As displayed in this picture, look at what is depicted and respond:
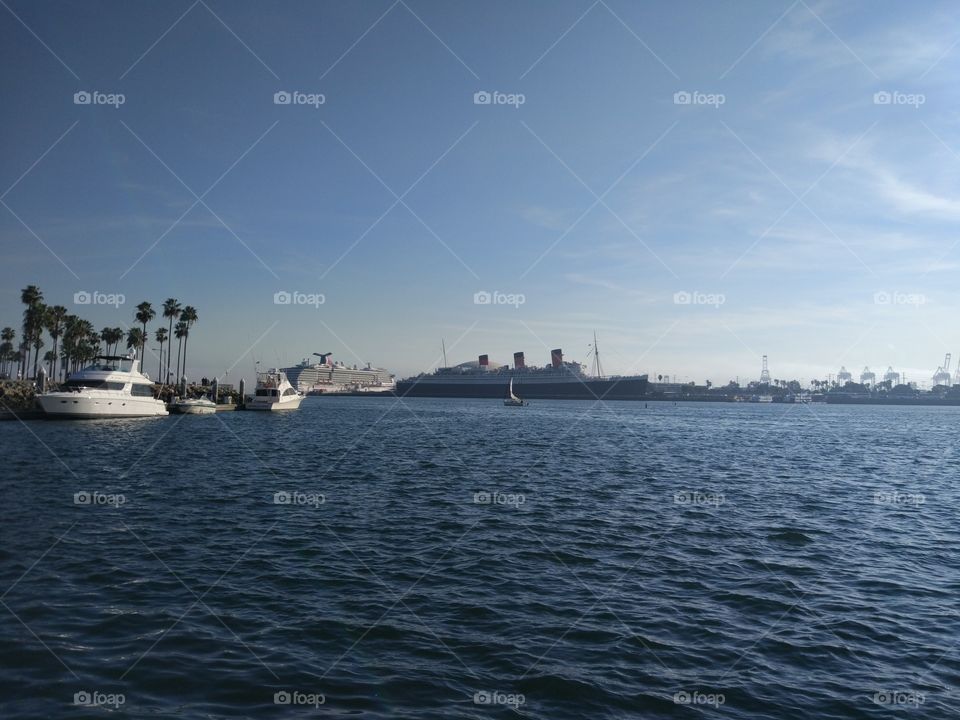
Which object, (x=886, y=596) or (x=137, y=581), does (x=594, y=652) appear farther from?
(x=137, y=581)

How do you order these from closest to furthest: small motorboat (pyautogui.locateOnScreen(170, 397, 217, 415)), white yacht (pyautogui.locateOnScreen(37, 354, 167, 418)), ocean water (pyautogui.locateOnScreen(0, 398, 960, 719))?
ocean water (pyautogui.locateOnScreen(0, 398, 960, 719)) < white yacht (pyautogui.locateOnScreen(37, 354, 167, 418)) < small motorboat (pyautogui.locateOnScreen(170, 397, 217, 415))

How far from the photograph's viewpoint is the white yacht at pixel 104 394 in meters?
49.7

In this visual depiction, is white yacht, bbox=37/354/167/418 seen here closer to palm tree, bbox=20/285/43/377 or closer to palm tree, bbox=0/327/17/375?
palm tree, bbox=20/285/43/377

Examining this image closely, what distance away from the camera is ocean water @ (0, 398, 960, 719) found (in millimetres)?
8023

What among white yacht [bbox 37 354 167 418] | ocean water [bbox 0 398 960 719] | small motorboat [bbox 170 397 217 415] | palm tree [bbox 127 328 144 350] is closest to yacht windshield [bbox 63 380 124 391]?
white yacht [bbox 37 354 167 418]

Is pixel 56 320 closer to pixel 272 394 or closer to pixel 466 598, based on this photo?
pixel 272 394

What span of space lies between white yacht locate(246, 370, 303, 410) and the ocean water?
57.6m

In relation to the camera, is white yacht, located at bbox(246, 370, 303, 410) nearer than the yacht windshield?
No

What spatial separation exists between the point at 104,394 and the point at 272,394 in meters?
31.6

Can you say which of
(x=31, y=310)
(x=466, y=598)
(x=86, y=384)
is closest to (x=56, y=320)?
(x=31, y=310)

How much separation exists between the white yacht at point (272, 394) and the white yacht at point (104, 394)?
933 inches

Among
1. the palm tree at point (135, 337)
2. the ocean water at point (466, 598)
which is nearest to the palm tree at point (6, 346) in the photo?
the palm tree at point (135, 337)

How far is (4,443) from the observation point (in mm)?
34125

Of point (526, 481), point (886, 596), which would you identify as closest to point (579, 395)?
point (526, 481)
